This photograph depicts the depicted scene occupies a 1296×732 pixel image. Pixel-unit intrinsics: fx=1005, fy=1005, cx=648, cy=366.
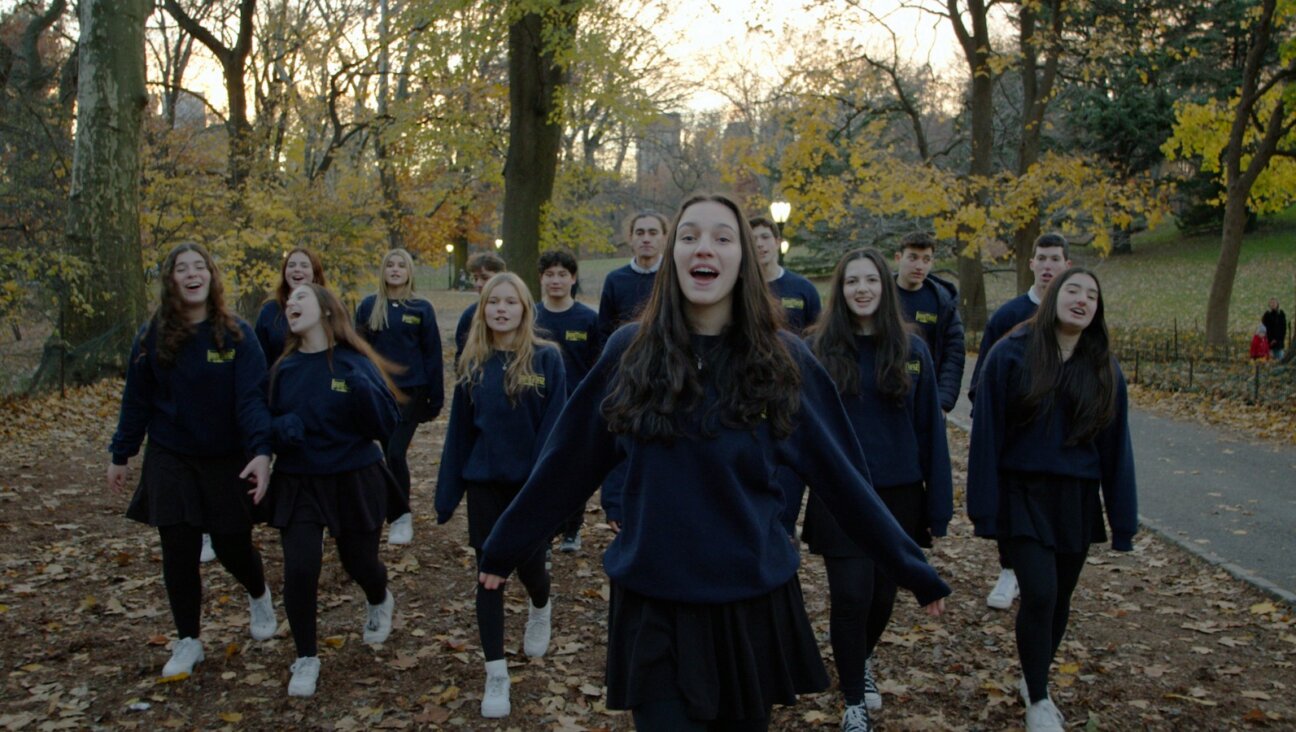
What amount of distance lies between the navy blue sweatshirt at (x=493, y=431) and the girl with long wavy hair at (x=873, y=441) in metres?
1.36

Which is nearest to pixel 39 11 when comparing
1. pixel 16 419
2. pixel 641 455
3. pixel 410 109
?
pixel 410 109

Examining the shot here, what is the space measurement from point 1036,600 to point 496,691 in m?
2.42

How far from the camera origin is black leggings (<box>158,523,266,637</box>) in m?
4.81

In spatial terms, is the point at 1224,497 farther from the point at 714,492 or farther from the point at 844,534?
the point at 714,492

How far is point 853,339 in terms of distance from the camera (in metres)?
4.62

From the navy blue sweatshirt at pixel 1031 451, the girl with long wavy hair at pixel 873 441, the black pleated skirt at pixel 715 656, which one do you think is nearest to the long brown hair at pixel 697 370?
the black pleated skirt at pixel 715 656

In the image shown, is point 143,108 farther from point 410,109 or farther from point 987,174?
point 987,174

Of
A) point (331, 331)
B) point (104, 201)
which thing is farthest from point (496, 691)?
point (104, 201)

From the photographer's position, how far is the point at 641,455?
101 inches

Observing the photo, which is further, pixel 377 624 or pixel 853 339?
pixel 377 624

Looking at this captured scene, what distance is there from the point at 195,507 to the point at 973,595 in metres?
4.62

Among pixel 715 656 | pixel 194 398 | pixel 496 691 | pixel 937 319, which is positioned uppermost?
pixel 937 319

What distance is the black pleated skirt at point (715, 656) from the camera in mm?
2527

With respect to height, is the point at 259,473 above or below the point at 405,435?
above
